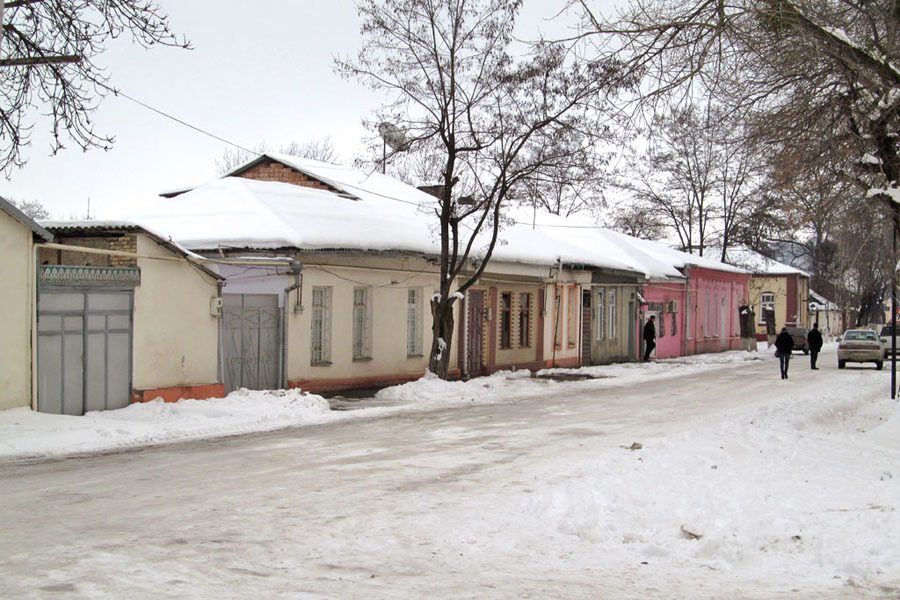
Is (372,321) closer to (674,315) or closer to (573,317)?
(573,317)

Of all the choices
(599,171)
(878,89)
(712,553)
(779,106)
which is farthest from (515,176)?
(712,553)

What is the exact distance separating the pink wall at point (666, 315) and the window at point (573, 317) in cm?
624

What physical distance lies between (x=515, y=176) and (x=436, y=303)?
3.69m

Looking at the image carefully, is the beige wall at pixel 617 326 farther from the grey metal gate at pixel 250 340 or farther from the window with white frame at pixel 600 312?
the grey metal gate at pixel 250 340

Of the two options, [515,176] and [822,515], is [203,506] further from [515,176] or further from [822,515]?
[515,176]

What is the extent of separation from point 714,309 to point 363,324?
104 ft

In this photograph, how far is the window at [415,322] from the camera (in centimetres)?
2440

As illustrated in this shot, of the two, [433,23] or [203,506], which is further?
[433,23]

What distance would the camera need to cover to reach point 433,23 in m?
21.5

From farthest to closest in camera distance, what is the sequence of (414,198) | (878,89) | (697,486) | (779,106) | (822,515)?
1. (414,198)
2. (779,106)
3. (878,89)
4. (697,486)
5. (822,515)

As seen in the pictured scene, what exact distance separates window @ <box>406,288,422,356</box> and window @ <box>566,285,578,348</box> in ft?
32.7

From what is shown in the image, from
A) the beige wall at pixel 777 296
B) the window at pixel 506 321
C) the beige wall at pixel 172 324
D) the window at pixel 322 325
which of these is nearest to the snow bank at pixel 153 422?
the beige wall at pixel 172 324

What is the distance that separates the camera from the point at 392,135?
859 inches

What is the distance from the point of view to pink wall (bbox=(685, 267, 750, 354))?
152 ft
